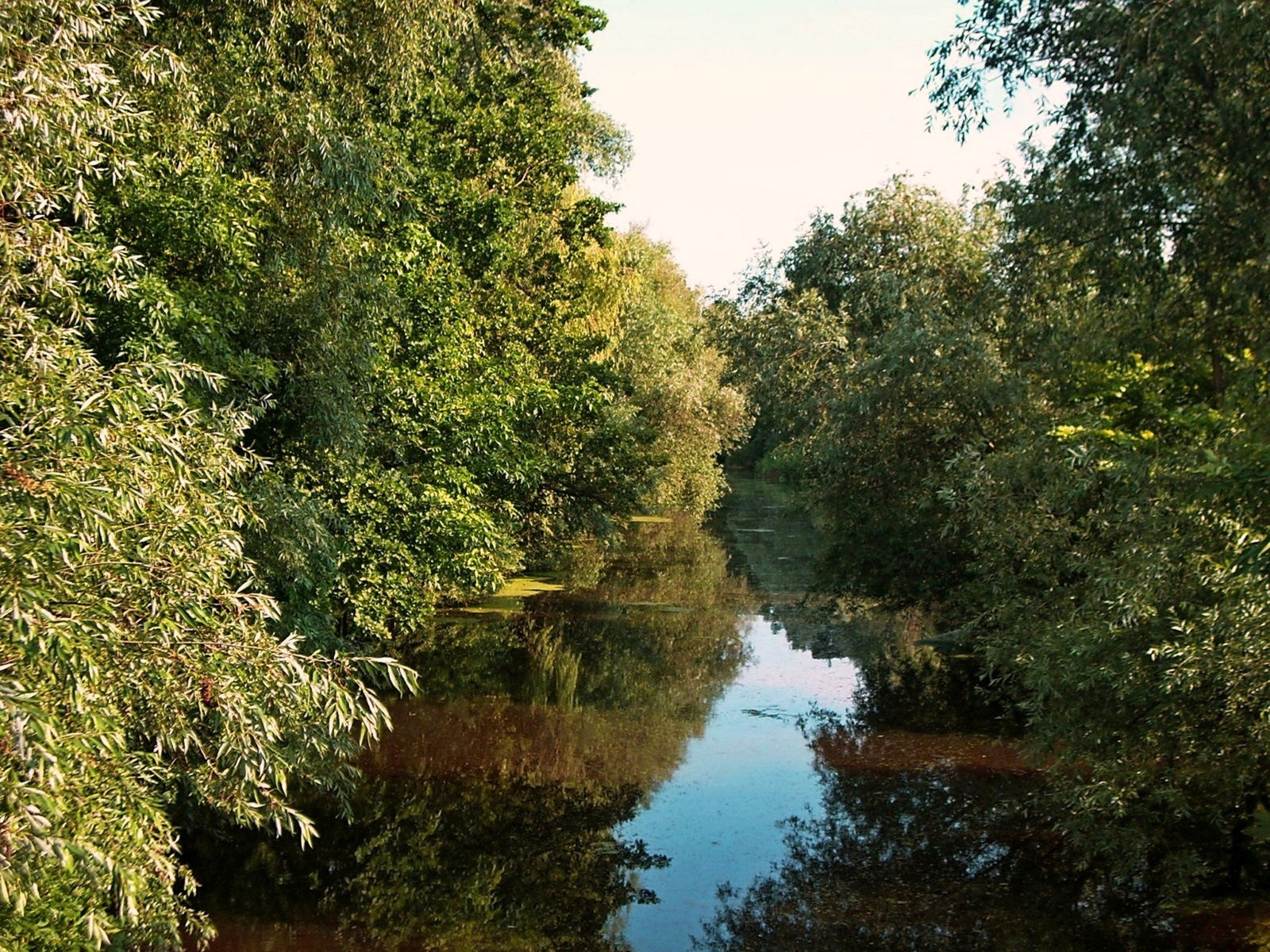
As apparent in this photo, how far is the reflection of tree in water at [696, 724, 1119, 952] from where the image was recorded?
1116 cm

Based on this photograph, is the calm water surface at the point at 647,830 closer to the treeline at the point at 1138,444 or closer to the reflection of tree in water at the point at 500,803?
the reflection of tree in water at the point at 500,803

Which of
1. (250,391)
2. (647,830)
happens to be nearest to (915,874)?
(647,830)

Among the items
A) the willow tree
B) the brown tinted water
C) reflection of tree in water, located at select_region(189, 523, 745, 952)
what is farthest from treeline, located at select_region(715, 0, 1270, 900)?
the willow tree

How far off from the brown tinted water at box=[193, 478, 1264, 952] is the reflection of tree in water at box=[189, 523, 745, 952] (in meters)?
0.04

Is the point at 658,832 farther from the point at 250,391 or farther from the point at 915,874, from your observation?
the point at 250,391

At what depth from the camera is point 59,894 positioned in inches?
248

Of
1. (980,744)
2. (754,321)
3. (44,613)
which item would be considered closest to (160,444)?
(44,613)

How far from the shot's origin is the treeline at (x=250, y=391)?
5605mm

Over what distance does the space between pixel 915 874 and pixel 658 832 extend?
311 cm

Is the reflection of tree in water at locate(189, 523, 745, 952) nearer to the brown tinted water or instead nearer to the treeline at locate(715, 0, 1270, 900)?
the brown tinted water

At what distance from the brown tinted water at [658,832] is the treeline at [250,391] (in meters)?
1.32

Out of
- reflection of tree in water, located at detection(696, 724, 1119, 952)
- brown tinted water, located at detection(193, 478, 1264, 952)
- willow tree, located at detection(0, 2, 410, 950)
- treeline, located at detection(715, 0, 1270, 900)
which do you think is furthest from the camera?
brown tinted water, located at detection(193, 478, 1264, 952)

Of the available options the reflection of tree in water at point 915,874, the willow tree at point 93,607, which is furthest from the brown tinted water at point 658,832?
the willow tree at point 93,607

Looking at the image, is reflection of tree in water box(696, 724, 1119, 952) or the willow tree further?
reflection of tree in water box(696, 724, 1119, 952)
